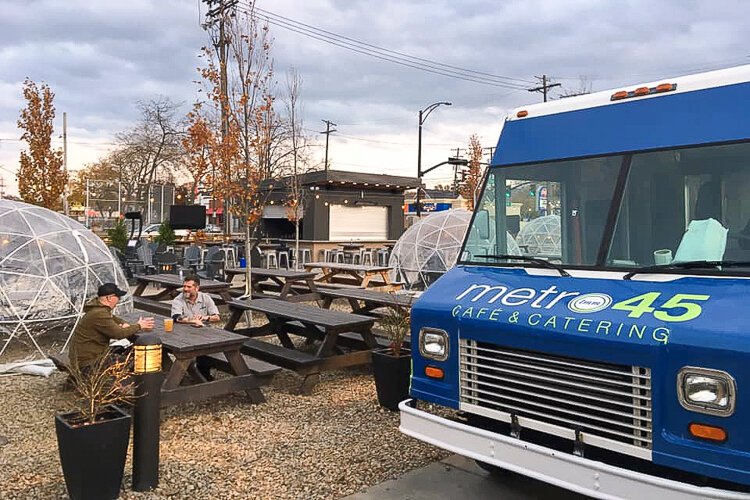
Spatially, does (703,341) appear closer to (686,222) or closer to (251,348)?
(686,222)

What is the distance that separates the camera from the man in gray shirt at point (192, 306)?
24.8ft

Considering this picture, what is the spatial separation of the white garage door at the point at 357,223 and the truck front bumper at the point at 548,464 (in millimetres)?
22608

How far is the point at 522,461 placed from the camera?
12.1ft

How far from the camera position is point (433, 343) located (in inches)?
175

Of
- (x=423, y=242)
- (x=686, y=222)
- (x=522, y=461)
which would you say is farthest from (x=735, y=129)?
(x=423, y=242)

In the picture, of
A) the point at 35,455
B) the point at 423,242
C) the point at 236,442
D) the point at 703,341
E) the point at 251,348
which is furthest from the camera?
the point at 423,242

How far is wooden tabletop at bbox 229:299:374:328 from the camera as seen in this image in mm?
7387

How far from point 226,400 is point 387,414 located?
1812 millimetres

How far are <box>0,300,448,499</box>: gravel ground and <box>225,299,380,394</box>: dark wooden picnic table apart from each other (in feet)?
1.08

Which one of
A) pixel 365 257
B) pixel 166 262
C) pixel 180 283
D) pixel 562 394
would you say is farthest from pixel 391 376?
pixel 365 257

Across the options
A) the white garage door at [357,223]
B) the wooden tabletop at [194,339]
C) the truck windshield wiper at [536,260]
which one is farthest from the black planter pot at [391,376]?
the white garage door at [357,223]

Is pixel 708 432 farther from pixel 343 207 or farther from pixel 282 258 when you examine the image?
pixel 343 207

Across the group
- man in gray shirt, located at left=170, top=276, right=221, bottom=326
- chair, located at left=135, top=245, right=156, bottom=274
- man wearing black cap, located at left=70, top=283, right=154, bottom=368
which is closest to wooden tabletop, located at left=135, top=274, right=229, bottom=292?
man in gray shirt, located at left=170, top=276, right=221, bottom=326

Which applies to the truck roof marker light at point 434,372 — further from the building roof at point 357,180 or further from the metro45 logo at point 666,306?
the building roof at point 357,180
